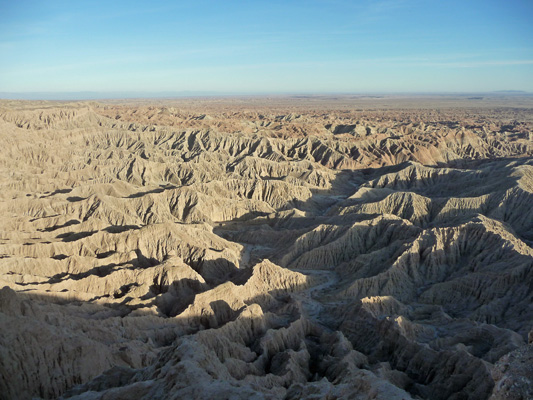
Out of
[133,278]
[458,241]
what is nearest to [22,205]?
[133,278]

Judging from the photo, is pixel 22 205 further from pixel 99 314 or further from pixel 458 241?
pixel 458 241

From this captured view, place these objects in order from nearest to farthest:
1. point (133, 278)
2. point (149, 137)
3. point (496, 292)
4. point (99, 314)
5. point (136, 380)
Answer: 1. point (136, 380)
2. point (99, 314)
3. point (496, 292)
4. point (133, 278)
5. point (149, 137)

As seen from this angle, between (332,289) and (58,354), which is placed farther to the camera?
(332,289)

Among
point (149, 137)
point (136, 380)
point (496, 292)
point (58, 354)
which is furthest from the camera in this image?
point (149, 137)

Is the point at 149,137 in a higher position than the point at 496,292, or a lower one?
higher

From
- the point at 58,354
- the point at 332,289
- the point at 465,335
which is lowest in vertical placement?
the point at 332,289

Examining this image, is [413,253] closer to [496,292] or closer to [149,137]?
[496,292]
